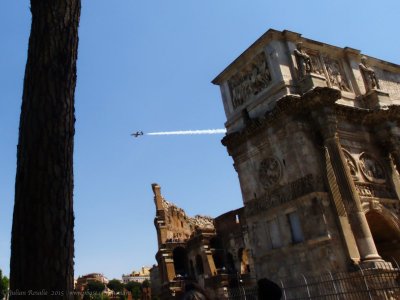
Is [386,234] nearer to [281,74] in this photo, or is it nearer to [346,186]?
[346,186]

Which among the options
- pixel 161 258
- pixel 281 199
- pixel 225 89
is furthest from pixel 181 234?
pixel 281 199

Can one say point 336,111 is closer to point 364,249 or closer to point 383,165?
point 383,165

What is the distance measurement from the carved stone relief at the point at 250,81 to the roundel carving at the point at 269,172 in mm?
3284

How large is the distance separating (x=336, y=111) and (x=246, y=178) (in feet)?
14.9

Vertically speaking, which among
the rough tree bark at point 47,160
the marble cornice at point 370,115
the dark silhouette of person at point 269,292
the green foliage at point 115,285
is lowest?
the dark silhouette of person at point 269,292

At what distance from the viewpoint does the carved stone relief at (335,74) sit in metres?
18.6

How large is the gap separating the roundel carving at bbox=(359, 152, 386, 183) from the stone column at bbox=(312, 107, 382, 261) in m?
1.86

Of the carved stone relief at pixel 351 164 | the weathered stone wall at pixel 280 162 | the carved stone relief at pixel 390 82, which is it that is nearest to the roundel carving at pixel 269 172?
the weathered stone wall at pixel 280 162

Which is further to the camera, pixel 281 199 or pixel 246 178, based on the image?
pixel 246 178

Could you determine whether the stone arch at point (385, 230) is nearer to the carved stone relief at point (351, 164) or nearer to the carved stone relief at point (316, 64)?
the carved stone relief at point (351, 164)

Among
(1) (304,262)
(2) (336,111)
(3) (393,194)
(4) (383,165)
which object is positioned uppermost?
(2) (336,111)

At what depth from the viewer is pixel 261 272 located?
16.5 meters

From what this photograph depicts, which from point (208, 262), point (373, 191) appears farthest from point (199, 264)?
point (373, 191)

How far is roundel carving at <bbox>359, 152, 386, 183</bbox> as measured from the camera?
666 inches
